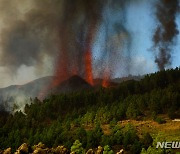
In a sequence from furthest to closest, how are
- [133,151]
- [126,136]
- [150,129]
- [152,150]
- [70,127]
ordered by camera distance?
[70,127] → [150,129] → [126,136] → [133,151] → [152,150]

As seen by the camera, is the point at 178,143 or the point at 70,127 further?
the point at 70,127

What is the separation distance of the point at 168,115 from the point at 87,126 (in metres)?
45.5

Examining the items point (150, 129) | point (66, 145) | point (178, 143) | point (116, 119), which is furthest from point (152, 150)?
point (116, 119)

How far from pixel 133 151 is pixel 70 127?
59.9 meters

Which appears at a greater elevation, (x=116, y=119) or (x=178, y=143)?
(x=116, y=119)

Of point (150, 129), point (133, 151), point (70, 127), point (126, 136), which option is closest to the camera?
point (133, 151)

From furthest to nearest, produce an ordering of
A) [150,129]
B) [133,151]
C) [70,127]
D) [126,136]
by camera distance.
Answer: [70,127], [150,129], [126,136], [133,151]

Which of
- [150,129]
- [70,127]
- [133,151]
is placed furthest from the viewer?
[70,127]

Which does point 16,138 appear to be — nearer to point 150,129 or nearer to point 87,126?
point 87,126

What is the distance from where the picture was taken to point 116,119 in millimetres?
198000

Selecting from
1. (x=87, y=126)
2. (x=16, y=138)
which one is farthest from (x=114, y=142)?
(x=16, y=138)

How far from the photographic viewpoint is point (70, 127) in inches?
7717

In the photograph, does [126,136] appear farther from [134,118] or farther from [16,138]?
[16,138]

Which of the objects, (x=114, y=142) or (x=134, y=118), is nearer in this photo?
(x=114, y=142)
